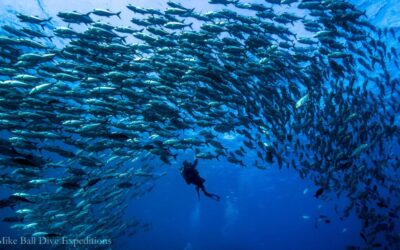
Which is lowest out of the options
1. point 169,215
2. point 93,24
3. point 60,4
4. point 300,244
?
point 300,244

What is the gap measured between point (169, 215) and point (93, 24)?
78.8 m

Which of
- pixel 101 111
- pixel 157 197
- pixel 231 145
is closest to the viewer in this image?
pixel 101 111

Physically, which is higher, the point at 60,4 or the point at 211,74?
the point at 60,4

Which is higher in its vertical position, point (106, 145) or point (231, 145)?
point (231, 145)

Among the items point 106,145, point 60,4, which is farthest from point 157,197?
point 106,145

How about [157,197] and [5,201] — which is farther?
[157,197]

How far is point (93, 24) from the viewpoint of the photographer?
8.73 metres

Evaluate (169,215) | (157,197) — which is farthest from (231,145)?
(169,215)

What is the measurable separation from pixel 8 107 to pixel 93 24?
3198 millimetres

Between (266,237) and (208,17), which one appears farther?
(266,237)

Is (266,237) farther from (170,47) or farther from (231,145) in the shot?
(170,47)

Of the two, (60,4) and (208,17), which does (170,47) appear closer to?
(208,17)

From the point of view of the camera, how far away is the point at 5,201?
22.7 feet

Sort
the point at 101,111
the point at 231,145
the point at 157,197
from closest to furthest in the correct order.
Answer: the point at 101,111
the point at 231,145
the point at 157,197
